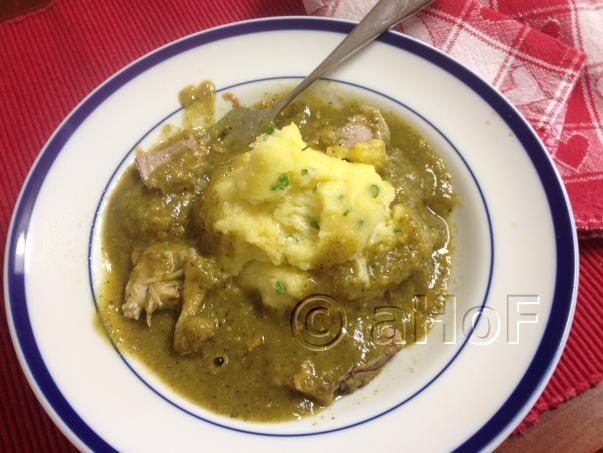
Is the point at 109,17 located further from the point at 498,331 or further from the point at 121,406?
the point at 498,331

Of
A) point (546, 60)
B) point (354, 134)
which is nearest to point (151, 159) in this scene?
point (354, 134)

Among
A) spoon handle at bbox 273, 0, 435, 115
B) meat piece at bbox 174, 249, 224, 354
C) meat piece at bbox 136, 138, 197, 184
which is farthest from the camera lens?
spoon handle at bbox 273, 0, 435, 115

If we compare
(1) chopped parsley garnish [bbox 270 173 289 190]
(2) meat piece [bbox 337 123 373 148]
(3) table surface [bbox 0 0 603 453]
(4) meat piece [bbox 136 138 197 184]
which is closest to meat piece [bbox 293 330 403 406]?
(3) table surface [bbox 0 0 603 453]

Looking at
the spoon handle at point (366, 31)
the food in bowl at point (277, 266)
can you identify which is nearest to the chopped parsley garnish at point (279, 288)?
the food in bowl at point (277, 266)

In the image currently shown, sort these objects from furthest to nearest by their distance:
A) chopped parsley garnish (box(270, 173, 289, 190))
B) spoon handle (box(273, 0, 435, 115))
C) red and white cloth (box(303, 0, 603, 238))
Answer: red and white cloth (box(303, 0, 603, 238)) → spoon handle (box(273, 0, 435, 115)) → chopped parsley garnish (box(270, 173, 289, 190))

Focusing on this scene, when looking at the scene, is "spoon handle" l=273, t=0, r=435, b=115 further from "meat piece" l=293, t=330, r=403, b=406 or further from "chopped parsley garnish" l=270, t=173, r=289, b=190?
"meat piece" l=293, t=330, r=403, b=406

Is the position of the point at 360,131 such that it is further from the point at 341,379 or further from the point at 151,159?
the point at 341,379

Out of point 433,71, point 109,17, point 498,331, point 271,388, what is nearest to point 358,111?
point 433,71
